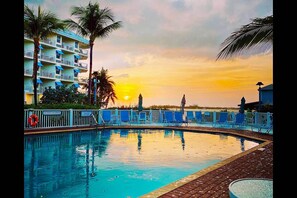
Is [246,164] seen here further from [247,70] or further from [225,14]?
[247,70]

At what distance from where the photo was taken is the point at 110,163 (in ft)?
23.2

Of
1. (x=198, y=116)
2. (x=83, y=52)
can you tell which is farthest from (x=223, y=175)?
(x=83, y=52)

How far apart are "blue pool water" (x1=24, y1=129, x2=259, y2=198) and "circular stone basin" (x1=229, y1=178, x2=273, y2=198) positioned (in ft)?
8.56

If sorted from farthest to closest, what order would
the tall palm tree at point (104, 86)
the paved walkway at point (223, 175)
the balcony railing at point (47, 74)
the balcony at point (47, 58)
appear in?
the tall palm tree at point (104, 86) → the balcony railing at point (47, 74) → the balcony at point (47, 58) → the paved walkway at point (223, 175)

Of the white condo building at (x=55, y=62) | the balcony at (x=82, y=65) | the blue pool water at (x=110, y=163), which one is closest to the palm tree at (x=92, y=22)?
the blue pool water at (x=110, y=163)

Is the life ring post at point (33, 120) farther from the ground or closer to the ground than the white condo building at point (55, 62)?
closer to the ground

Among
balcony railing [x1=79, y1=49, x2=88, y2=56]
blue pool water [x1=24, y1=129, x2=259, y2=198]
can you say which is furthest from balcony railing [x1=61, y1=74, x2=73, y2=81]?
blue pool water [x1=24, y1=129, x2=259, y2=198]

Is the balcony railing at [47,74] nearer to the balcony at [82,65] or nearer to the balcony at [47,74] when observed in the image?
the balcony at [47,74]

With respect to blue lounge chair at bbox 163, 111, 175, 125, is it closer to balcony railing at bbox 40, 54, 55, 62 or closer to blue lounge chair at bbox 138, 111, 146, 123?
blue lounge chair at bbox 138, 111, 146, 123

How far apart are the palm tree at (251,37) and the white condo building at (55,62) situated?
2997 cm

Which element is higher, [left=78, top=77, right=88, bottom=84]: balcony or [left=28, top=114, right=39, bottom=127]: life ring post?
[left=78, top=77, right=88, bottom=84]: balcony

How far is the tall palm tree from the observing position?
40219mm

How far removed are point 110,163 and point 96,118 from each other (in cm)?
997

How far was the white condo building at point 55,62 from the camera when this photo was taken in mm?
33250
